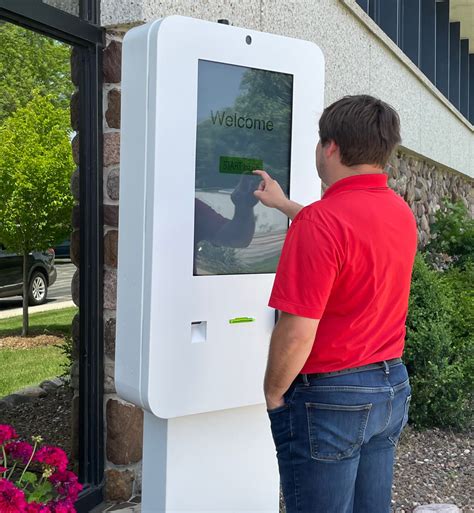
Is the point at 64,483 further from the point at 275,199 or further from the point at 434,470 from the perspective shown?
the point at 434,470

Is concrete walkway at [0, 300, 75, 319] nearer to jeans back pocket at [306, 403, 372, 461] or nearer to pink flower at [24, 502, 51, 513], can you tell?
pink flower at [24, 502, 51, 513]

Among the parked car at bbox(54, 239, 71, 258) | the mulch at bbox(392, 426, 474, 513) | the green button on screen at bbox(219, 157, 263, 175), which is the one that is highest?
the green button on screen at bbox(219, 157, 263, 175)

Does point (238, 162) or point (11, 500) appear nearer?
point (11, 500)

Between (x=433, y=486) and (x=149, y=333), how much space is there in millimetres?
2611

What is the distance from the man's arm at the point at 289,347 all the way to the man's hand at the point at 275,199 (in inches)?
25.0

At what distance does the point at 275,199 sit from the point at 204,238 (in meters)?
0.27

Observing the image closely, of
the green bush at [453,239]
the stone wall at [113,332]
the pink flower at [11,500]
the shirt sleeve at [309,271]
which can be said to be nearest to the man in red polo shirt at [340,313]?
the shirt sleeve at [309,271]

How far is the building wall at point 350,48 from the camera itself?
3.66 meters

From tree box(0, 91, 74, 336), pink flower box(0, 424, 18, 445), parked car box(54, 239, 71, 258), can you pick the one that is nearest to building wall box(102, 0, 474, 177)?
tree box(0, 91, 74, 336)

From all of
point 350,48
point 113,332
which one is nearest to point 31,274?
point 113,332

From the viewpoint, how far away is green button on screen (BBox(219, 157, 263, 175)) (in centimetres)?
241

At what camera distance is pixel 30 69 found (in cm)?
373

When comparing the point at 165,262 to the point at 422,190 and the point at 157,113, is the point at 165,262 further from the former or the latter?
the point at 422,190

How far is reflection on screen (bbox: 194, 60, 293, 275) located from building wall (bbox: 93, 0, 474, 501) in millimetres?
1144
